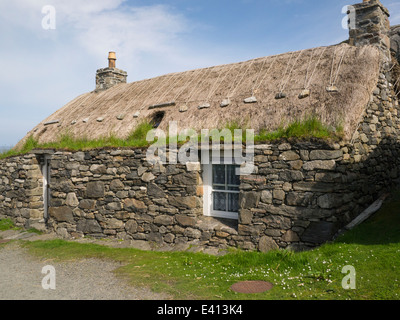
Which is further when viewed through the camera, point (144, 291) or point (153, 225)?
point (153, 225)

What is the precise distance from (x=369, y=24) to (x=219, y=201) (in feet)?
16.7

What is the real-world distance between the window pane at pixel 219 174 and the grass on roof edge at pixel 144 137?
2.74 feet

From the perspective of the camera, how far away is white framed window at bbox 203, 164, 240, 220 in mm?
6867

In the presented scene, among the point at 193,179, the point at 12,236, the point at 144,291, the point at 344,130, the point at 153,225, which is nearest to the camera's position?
the point at 144,291

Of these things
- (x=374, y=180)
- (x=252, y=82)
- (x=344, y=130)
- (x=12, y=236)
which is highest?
(x=252, y=82)

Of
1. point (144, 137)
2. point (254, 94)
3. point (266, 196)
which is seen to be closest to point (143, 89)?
point (144, 137)

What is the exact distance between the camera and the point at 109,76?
12758mm

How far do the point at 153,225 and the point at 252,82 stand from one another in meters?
4.01

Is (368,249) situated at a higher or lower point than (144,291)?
higher
